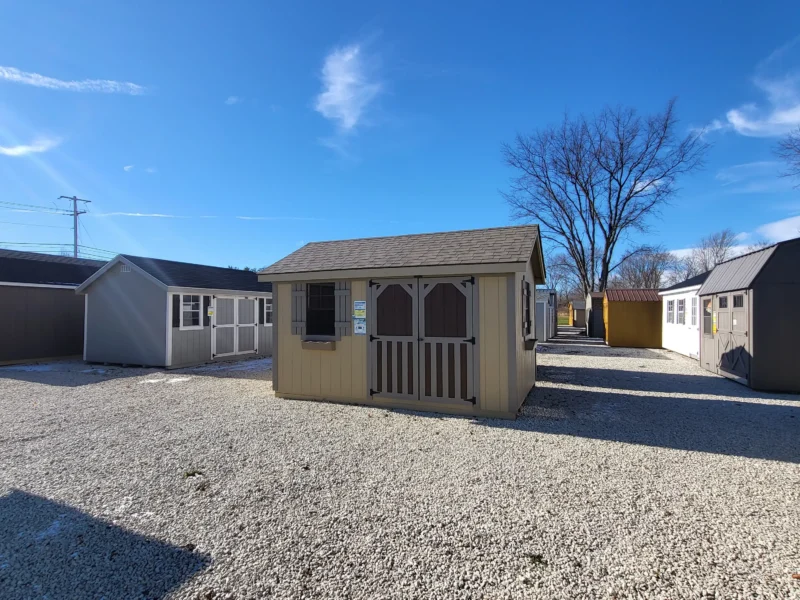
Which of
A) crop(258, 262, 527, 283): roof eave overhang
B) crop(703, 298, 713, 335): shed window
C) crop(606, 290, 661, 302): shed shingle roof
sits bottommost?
crop(703, 298, 713, 335): shed window

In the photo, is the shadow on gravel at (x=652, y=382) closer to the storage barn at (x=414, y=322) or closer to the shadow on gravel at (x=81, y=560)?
the storage barn at (x=414, y=322)

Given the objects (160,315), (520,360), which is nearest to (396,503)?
(520,360)

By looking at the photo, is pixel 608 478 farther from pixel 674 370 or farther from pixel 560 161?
pixel 560 161

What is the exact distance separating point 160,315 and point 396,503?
10.4 metres

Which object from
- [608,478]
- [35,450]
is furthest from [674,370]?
[35,450]

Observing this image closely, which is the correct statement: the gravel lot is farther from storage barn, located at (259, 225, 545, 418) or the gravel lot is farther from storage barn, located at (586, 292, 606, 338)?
storage barn, located at (586, 292, 606, 338)

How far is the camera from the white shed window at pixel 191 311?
465 inches

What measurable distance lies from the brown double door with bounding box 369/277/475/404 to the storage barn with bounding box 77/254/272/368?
733 centimetres

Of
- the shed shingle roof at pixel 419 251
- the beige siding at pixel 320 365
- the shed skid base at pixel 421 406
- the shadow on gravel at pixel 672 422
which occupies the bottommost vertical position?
the shadow on gravel at pixel 672 422

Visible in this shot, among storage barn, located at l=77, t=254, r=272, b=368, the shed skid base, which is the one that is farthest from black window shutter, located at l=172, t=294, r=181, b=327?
the shed skid base

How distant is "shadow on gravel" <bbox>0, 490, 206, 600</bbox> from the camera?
238cm

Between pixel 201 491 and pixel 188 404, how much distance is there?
3.92 metres

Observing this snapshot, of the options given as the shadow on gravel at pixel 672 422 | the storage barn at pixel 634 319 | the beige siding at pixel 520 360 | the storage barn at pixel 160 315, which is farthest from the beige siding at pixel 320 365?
the storage barn at pixel 634 319

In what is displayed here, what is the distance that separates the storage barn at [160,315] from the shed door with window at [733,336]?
13037 millimetres
